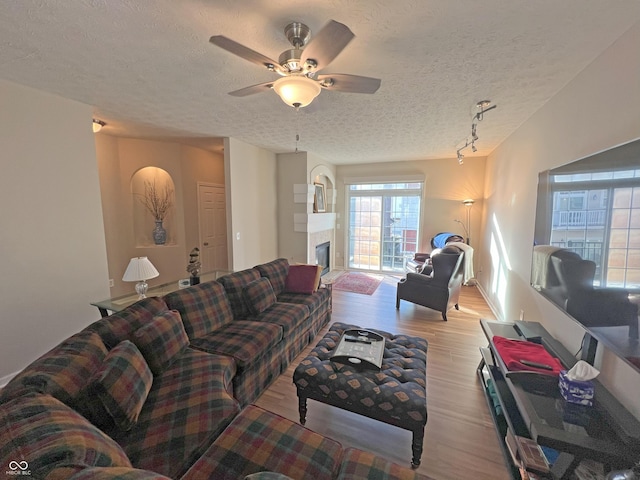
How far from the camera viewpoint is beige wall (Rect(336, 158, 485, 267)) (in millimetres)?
5559

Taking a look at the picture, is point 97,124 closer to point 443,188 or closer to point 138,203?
point 138,203

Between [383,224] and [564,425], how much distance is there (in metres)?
5.32

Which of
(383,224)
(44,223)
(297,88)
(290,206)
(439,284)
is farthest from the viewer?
(383,224)

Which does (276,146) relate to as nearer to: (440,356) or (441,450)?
(440,356)

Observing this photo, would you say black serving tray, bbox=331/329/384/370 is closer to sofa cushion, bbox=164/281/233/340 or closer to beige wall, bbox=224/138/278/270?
sofa cushion, bbox=164/281/233/340

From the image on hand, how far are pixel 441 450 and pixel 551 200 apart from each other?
6.59 feet

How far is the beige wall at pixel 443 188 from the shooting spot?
556 cm

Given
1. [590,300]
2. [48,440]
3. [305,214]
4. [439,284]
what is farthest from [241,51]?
[305,214]

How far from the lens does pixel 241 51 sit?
4.53ft

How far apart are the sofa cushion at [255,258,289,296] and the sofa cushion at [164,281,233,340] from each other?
71cm

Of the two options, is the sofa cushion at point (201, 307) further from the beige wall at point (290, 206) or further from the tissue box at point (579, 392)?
the beige wall at point (290, 206)

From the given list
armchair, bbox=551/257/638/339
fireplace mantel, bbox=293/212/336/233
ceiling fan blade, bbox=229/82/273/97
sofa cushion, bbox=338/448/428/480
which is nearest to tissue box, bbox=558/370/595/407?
armchair, bbox=551/257/638/339

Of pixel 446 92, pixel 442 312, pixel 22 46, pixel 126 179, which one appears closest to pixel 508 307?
pixel 442 312

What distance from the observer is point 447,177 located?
5719mm
